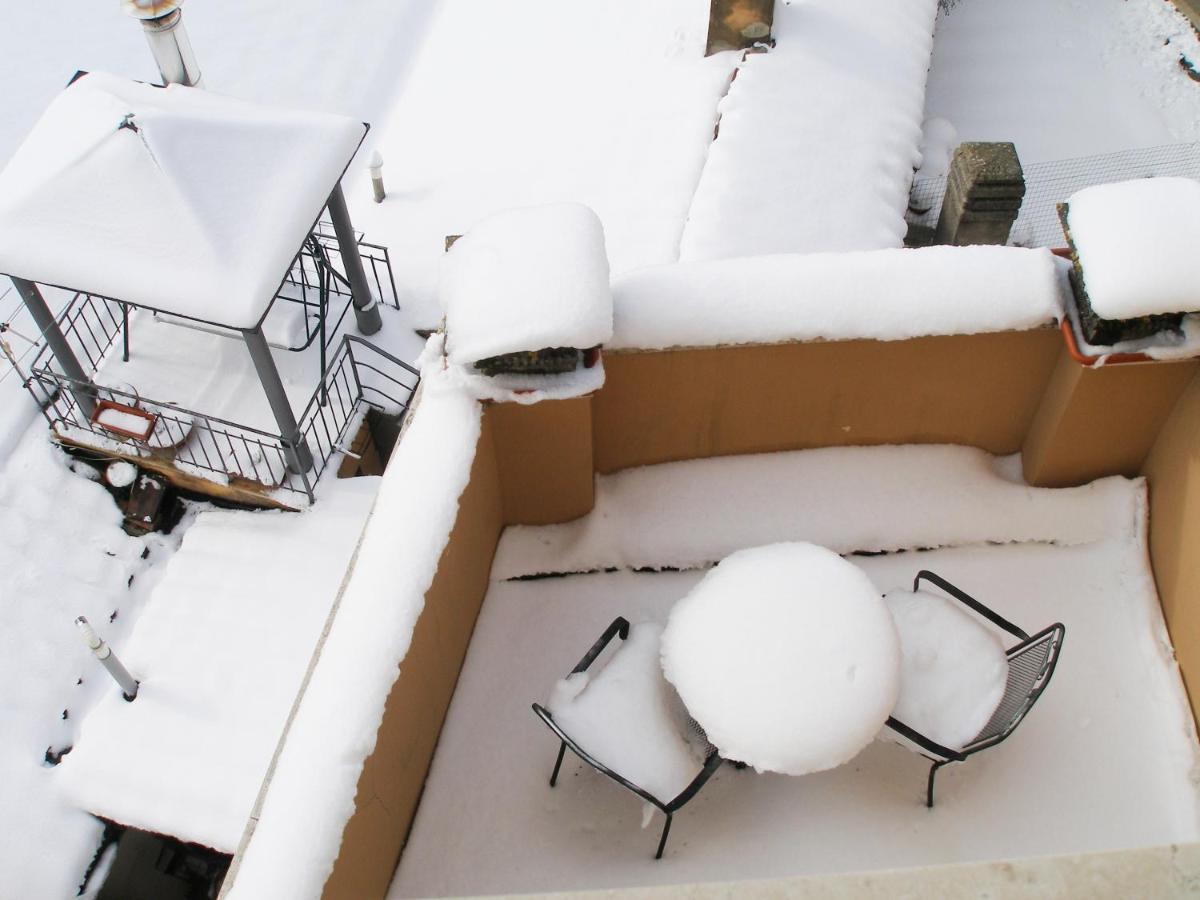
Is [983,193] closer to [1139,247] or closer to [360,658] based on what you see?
[1139,247]

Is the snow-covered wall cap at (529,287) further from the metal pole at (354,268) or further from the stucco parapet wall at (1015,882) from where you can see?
the metal pole at (354,268)

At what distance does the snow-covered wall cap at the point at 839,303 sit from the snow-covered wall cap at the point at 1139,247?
10.7 inches

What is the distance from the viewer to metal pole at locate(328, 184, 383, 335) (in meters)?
8.13

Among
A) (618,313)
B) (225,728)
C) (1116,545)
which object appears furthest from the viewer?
(225,728)

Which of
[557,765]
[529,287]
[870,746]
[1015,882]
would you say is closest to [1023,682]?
[870,746]

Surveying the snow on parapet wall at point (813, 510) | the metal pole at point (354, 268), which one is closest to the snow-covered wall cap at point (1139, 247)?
the snow on parapet wall at point (813, 510)

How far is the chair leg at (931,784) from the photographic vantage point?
3831 mm

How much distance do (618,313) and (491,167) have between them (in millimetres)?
6852

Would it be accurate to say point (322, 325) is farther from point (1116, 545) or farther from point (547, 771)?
point (1116, 545)

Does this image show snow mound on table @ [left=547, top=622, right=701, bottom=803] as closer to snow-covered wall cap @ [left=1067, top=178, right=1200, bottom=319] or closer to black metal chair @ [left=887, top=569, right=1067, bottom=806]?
black metal chair @ [left=887, top=569, right=1067, bottom=806]

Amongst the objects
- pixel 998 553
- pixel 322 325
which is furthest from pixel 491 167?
pixel 998 553

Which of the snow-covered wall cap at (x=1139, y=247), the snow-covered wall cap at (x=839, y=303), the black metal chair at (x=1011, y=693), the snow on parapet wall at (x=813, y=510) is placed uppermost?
the snow-covered wall cap at (x=1139, y=247)

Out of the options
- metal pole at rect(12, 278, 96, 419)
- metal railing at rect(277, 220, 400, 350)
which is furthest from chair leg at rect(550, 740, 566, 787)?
metal pole at rect(12, 278, 96, 419)

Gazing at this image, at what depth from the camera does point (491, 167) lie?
34.9ft
